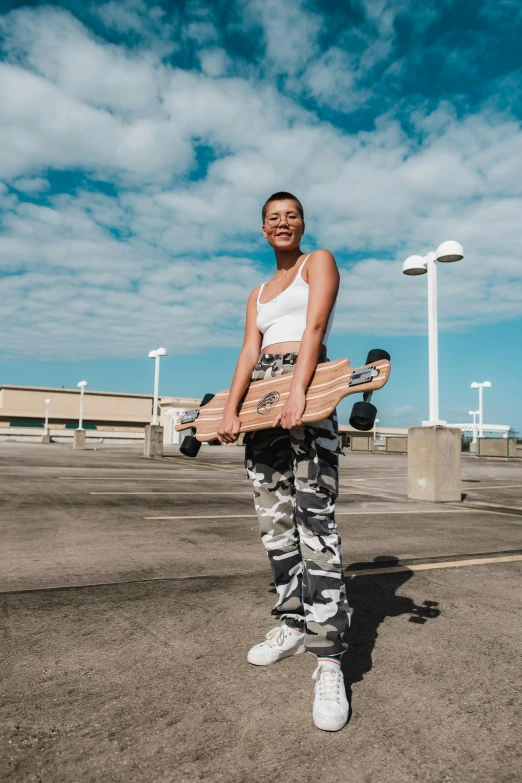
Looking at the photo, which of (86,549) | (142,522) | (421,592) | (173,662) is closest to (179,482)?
(142,522)

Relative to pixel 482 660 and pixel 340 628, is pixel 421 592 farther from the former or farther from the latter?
pixel 340 628

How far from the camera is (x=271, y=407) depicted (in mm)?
2283

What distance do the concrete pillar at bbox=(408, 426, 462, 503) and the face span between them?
21.4ft

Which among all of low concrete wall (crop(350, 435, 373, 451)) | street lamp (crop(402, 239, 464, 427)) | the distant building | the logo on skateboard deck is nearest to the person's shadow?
the logo on skateboard deck

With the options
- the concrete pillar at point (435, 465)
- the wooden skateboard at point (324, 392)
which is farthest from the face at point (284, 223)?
the concrete pillar at point (435, 465)

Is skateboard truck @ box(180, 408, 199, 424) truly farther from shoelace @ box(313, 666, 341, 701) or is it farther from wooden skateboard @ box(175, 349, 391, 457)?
shoelace @ box(313, 666, 341, 701)

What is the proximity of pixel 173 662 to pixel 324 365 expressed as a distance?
1.32 meters

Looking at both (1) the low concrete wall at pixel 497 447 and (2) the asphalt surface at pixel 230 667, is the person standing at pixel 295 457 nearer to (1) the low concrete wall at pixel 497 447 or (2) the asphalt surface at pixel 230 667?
(2) the asphalt surface at pixel 230 667

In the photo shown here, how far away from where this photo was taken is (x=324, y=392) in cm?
216

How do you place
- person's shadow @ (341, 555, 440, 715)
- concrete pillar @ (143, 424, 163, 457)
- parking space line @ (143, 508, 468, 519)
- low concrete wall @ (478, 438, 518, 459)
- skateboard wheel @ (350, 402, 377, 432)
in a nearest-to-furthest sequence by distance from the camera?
skateboard wheel @ (350, 402, 377, 432), person's shadow @ (341, 555, 440, 715), parking space line @ (143, 508, 468, 519), concrete pillar @ (143, 424, 163, 457), low concrete wall @ (478, 438, 518, 459)

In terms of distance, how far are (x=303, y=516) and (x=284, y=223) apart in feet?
4.36

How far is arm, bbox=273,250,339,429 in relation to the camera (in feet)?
7.04

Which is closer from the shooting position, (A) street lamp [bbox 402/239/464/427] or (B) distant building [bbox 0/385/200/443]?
(A) street lamp [bbox 402/239/464/427]

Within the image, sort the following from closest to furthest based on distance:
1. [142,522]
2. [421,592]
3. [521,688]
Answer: [521,688], [421,592], [142,522]
